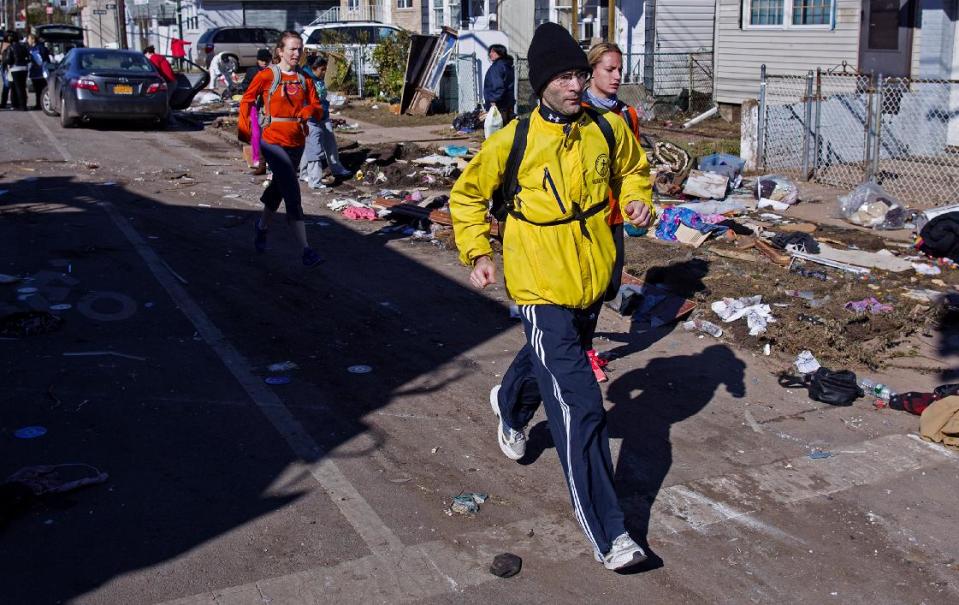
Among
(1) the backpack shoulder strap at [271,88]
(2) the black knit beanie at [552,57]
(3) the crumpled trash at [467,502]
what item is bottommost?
(3) the crumpled trash at [467,502]

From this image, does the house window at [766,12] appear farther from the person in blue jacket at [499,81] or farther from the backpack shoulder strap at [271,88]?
the backpack shoulder strap at [271,88]

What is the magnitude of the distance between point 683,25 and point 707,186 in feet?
39.9

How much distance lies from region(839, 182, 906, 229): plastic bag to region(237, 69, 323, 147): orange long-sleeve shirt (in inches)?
248

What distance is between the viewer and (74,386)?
6309 mm

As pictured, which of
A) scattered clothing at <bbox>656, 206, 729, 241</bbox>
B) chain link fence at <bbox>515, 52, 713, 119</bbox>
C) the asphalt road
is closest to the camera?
the asphalt road

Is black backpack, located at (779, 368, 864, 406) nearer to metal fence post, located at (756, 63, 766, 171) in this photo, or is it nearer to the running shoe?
the running shoe

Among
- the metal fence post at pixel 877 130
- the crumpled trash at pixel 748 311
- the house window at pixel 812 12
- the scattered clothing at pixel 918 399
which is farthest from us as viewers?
the house window at pixel 812 12

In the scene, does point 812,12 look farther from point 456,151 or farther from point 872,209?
point 872,209

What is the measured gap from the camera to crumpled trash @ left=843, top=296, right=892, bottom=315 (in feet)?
27.0

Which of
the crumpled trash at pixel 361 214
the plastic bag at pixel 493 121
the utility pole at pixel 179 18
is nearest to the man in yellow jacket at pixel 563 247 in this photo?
the crumpled trash at pixel 361 214

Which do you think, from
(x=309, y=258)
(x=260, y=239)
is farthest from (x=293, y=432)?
(x=260, y=239)

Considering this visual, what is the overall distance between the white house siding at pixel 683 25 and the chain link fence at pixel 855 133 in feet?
28.9

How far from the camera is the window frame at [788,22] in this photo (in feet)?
55.9

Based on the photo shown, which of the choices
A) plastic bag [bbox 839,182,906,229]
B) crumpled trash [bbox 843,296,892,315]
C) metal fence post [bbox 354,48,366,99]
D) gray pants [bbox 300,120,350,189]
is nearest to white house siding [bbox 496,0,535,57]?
metal fence post [bbox 354,48,366,99]
